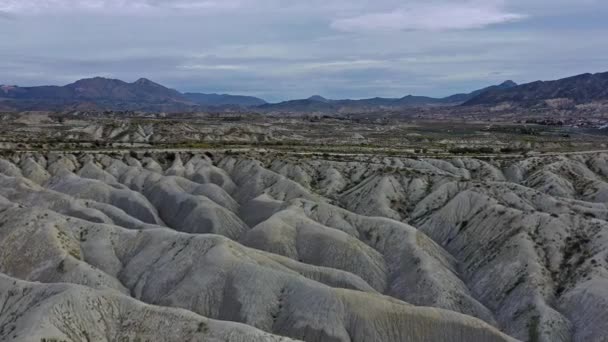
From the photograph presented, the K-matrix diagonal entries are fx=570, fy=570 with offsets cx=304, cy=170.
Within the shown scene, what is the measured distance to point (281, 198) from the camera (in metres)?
79.8

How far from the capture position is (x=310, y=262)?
184ft

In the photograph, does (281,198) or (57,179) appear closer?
(281,198)

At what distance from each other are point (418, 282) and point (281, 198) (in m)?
32.2

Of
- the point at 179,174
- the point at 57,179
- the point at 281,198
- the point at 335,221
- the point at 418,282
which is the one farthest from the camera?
the point at 179,174

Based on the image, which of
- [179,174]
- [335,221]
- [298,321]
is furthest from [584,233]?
[179,174]

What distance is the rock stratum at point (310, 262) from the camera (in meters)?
36.6

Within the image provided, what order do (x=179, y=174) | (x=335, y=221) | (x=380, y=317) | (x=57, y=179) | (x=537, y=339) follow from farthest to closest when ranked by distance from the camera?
(x=179, y=174), (x=57, y=179), (x=335, y=221), (x=537, y=339), (x=380, y=317)

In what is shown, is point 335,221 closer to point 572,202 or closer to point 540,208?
point 540,208

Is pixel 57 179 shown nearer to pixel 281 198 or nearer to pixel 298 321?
pixel 281 198

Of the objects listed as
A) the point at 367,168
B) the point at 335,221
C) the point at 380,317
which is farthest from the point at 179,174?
Result: the point at 380,317

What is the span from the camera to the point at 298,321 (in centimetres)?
4109

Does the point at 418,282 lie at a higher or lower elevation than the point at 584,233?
lower

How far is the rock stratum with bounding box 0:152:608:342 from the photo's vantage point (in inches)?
1442

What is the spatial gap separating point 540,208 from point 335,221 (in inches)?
961
